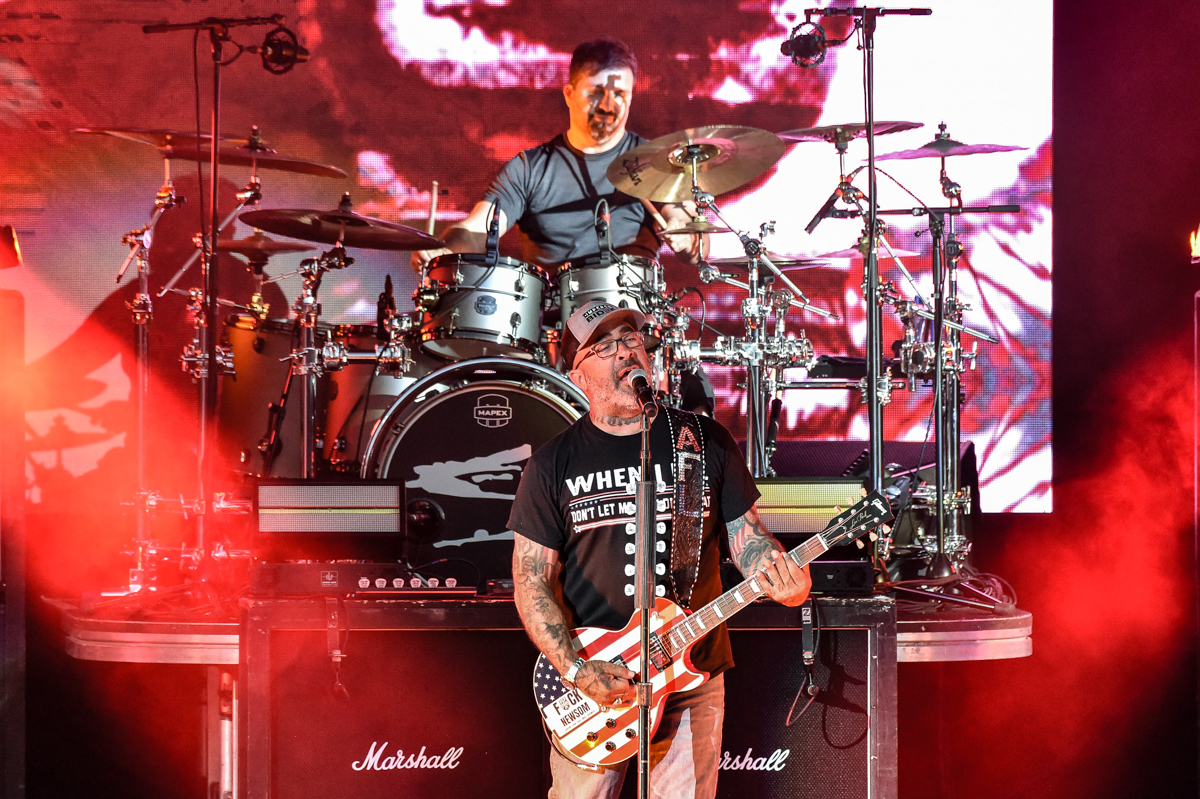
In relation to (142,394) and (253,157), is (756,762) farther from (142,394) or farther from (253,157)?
(253,157)

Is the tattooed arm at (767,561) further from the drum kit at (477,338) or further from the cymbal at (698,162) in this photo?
the cymbal at (698,162)

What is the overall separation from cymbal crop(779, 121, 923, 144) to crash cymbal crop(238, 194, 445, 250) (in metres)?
1.81

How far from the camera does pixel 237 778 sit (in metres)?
3.65

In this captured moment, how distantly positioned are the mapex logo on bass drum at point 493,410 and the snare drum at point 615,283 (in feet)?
2.27

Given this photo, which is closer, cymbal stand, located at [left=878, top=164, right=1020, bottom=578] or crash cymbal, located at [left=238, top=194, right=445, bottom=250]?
cymbal stand, located at [left=878, top=164, right=1020, bottom=578]

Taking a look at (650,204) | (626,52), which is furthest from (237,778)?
(626,52)

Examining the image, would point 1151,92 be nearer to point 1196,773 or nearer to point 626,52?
point 626,52

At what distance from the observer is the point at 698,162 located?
16.8 feet

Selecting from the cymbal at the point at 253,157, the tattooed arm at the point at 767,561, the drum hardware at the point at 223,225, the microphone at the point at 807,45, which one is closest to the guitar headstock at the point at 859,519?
the tattooed arm at the point at 767,561

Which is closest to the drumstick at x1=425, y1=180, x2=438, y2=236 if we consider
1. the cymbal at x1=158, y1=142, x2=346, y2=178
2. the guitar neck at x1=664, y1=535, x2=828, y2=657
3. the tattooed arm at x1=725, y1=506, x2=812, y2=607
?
the cymbal at x1=158, y1=142, x2=346, y2=178

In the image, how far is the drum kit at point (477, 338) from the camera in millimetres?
4891

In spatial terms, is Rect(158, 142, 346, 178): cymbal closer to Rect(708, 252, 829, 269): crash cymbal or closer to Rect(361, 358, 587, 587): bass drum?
Rect(361, 358, 587, 587): bass drum

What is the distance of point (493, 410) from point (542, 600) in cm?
216

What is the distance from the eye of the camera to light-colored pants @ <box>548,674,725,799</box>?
2.86 meters
